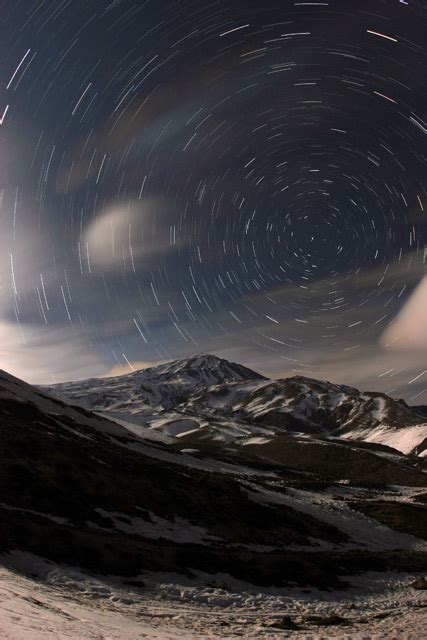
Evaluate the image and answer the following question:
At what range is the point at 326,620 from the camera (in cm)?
1708

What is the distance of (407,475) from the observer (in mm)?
113812

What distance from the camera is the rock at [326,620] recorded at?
16.8 meters

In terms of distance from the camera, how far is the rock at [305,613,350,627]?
1678 cm

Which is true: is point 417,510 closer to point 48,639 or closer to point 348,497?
point 348,497

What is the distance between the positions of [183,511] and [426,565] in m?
17.8

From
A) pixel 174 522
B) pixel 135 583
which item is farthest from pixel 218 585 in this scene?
pixel 174 522

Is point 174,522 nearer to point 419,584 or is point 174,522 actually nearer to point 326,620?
point 419,584

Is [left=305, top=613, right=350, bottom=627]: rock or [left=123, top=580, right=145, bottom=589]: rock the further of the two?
[left=123, top=580, right=145, bottom=589]: rock

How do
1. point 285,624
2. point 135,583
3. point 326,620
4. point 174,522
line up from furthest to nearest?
1. point 174,522
2. point 135,583
3. point 326,620
4. point 285,624

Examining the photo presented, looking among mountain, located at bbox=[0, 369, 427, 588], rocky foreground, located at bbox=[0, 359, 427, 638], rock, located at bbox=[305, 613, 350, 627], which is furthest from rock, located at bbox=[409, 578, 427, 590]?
rock, located at bbox=[305, 613, 350, 627]

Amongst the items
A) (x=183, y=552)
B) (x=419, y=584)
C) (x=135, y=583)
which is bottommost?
(x=419, y=584)

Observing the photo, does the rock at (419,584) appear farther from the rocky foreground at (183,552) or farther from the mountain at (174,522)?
the mountain at (174,522)

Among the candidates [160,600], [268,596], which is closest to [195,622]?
[160,600]

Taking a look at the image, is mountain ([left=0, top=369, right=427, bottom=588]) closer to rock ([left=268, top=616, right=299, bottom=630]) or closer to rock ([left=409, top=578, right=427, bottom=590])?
rock ([left=409, top=578, right=427, bottom=590])
